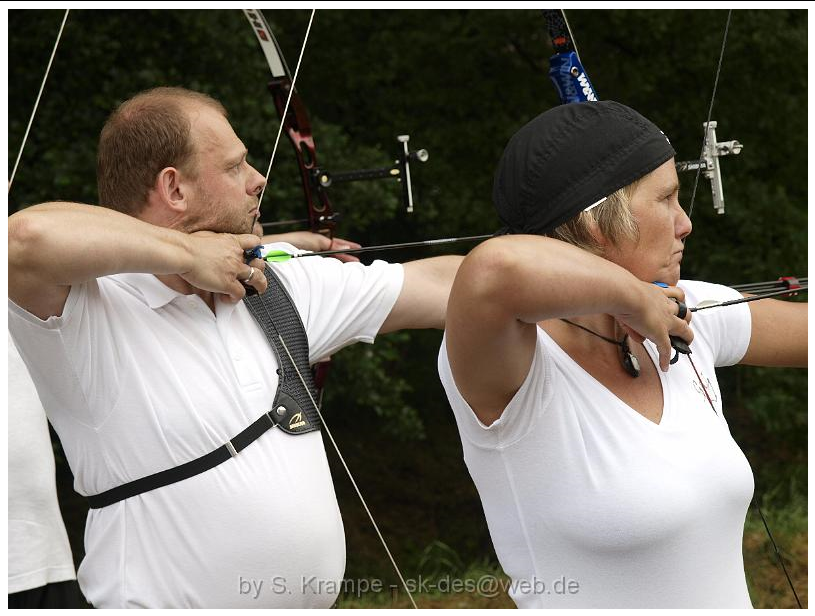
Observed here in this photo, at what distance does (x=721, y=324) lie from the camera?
1.66 meters

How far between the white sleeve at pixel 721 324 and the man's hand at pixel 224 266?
691 mm

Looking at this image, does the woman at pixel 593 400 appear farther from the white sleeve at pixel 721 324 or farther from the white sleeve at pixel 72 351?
the white sleeve at pixel 72 351

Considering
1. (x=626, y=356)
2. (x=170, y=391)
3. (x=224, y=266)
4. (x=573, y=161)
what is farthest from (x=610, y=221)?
(x=170, y=391)

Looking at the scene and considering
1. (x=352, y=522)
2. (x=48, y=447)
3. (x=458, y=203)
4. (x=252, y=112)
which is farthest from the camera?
(x=352, y=522)

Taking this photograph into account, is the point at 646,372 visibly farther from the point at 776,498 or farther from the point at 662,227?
the point at 776,498

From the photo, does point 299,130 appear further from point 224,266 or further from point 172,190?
point 224,266

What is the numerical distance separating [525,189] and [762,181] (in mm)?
4527

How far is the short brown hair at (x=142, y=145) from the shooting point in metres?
1.74

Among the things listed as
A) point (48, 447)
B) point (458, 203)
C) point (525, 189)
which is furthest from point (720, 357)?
point (458, 203)

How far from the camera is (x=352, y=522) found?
5750 millimetres

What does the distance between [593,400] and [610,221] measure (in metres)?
0.24

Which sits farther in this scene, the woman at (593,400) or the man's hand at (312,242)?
the man's hand at (312,242)

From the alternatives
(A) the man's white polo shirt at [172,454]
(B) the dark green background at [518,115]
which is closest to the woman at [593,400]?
(A) the man's white polo shirt at [172,454]

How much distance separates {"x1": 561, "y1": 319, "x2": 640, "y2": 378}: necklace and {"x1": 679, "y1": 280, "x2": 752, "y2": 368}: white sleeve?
0.20 metres
